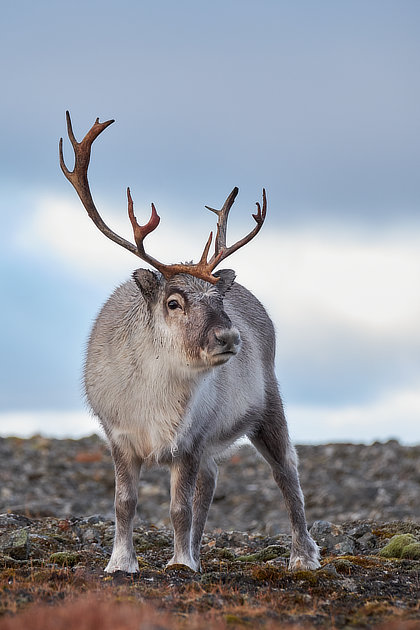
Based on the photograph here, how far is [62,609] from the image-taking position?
21.8 ft

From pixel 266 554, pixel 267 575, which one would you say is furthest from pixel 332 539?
pixel 267 575

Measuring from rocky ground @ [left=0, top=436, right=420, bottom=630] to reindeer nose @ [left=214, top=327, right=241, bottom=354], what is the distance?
2.33 m

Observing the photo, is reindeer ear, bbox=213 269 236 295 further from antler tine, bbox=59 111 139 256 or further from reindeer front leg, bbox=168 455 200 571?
reindeer front leg, bbox=168 455 200 571

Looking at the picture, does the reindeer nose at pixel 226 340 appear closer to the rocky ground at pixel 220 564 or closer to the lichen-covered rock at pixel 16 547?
the rocky ground at pixel 220 564

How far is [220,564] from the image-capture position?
10.8m

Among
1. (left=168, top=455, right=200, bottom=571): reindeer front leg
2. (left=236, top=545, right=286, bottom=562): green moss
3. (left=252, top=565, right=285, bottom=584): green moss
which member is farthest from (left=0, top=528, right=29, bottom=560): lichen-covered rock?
(left=252, top=565, right=285, bottom=584): green moss

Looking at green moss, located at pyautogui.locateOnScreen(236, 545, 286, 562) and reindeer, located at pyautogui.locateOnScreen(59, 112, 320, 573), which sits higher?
reindeer, located at pyautogui.locateOnScreen(59, 112, 320, 573)

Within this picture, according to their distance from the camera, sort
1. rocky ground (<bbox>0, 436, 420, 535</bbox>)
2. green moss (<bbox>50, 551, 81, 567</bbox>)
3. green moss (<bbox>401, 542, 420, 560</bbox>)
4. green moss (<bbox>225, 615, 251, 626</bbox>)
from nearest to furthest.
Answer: green moss (<bbox>225, 615, 251, 626</bbox>) → green moss (<bbox>50, 551, 81, 567</bbox>) → green moss (<bbox>401, 542, 420, 560</bbox>) → rocky ground (<bbox>0, 436, 420, 535</bbox>)

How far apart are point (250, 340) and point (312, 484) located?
44.2 feet

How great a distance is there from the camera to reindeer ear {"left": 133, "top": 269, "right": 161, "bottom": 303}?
33.3ft

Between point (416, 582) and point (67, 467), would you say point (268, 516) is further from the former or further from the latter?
point (416, 582)

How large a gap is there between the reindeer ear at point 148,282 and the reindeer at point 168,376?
0.01 meters

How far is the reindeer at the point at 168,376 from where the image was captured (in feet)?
32.3

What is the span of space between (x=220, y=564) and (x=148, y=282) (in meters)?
3.57
